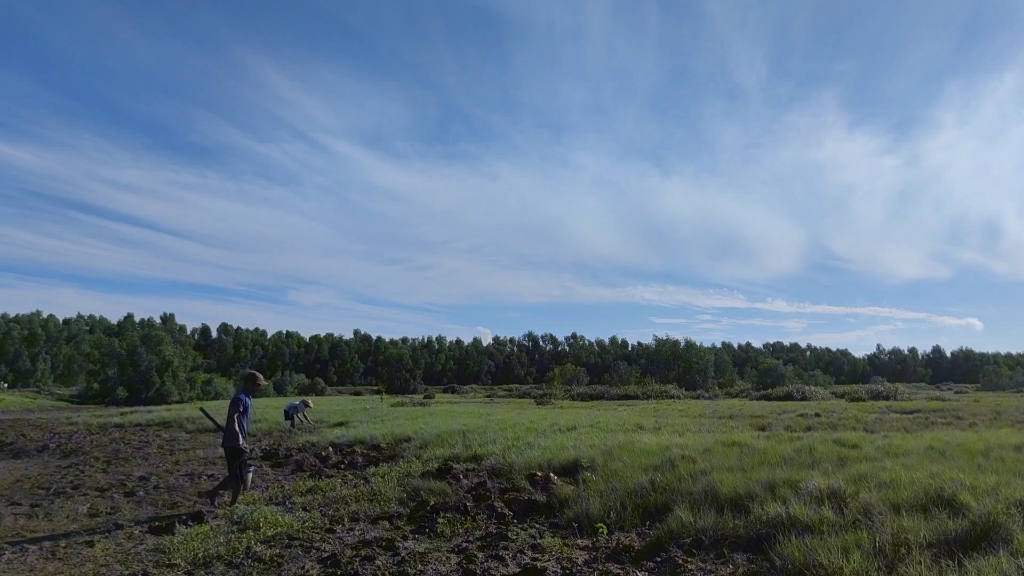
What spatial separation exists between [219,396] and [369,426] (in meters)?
53.2

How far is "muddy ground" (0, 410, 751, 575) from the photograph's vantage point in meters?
5.96

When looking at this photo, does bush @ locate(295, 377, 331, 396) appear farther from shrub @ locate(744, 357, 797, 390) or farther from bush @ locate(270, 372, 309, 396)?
shrub @ locate(744, 357, 797, 390)

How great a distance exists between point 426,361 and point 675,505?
107196 mm

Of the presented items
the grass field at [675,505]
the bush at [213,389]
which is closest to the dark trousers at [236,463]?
the grass field at [675,505]

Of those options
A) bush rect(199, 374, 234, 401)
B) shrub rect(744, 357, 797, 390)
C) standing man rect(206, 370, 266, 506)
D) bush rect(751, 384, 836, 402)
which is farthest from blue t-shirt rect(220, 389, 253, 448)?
shrub rect(744, 357, 797, 390)

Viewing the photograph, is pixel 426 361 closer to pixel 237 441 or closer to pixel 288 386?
pixel 288 386

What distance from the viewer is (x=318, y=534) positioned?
7.25 metres

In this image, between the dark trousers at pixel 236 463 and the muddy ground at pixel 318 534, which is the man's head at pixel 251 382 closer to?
the dark trousers at pixel 236 463

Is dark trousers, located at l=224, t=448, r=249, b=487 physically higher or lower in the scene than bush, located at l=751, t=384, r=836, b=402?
lower

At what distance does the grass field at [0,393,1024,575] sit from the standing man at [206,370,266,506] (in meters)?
0.43

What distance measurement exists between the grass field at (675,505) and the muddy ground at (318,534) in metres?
0.05

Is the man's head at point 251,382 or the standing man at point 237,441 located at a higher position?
the man's head at point 251,382

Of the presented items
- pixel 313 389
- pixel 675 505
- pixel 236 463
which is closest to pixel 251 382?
pixel 236 463

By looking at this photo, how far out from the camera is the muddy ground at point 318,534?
19.5 ft
